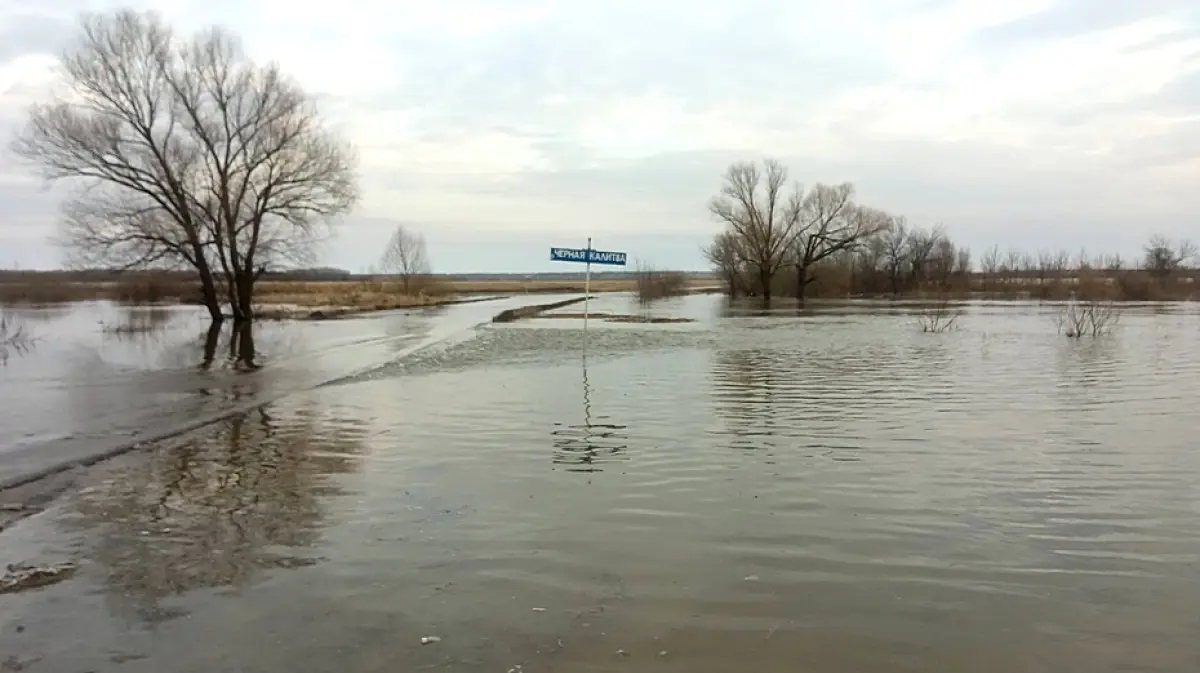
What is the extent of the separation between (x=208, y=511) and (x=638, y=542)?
388 cm

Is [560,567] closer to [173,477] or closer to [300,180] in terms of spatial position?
[173,477]

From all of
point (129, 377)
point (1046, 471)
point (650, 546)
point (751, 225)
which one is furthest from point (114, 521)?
point (751, 225)

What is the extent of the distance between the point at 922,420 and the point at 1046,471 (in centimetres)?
310

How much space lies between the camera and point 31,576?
18.5 feet

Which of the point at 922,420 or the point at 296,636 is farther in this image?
the point at 922,420

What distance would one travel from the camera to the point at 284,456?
9570 millimetres

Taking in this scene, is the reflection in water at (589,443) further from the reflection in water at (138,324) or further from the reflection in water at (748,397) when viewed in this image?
the reflection in water at (138,324)

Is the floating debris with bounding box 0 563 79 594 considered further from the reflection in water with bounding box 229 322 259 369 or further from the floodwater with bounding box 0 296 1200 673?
the reflection in water with bounding box 229 322 259 369

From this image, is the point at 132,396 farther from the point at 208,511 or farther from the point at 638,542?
the point at 638,542

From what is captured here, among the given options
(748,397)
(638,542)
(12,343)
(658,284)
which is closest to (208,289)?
(12,343)

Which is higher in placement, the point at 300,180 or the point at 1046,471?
the point at 300,180

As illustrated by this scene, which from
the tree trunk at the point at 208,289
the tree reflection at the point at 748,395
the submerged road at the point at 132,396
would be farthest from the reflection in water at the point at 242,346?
the tree reflection at the point at 748,395

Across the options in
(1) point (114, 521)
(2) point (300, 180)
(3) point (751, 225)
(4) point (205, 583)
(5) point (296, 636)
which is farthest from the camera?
(3) point (751, 225)

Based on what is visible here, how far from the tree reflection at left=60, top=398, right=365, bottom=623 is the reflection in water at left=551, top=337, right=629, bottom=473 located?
2.42 meters
